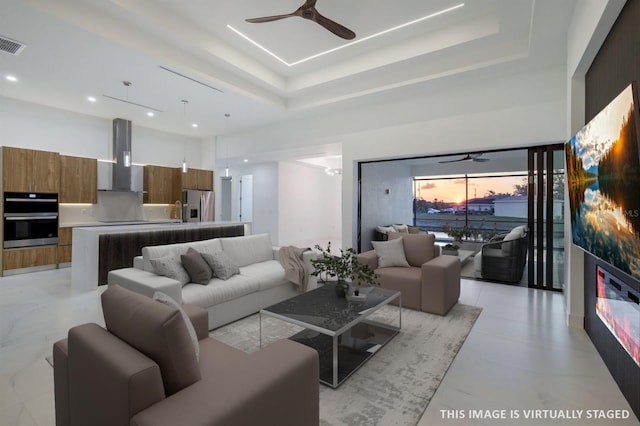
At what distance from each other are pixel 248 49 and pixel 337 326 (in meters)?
4.17

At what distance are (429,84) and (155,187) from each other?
6455mm

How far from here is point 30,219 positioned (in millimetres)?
5516

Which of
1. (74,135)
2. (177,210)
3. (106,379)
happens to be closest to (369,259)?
(106,379)

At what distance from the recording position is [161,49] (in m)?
4.01

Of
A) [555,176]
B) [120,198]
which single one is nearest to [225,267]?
[555,176]

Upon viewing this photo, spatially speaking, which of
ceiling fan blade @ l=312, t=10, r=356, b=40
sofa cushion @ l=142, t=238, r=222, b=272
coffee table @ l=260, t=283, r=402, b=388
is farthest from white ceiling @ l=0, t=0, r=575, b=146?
coffee table @ l=260, t=283, r=402, b=388

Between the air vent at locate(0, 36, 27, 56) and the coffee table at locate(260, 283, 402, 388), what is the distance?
4.28 metres

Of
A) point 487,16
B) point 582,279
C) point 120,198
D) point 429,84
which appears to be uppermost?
point 487,16

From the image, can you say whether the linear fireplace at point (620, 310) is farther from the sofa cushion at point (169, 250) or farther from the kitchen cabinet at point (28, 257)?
the kitchen cabinet at point (28, 257)

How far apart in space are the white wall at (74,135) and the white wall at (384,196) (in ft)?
17.4

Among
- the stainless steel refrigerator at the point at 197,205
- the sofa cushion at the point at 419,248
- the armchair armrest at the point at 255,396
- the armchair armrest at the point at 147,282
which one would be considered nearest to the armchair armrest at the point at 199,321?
the armchair armrest at the point at 255,396

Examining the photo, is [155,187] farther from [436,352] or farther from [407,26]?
[436,352]

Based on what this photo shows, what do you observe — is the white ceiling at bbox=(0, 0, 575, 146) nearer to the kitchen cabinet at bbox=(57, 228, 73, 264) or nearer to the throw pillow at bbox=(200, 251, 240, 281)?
the kitchen cabinet at bbox=(57, 228, 73, 264)

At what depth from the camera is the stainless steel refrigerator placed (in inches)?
305
